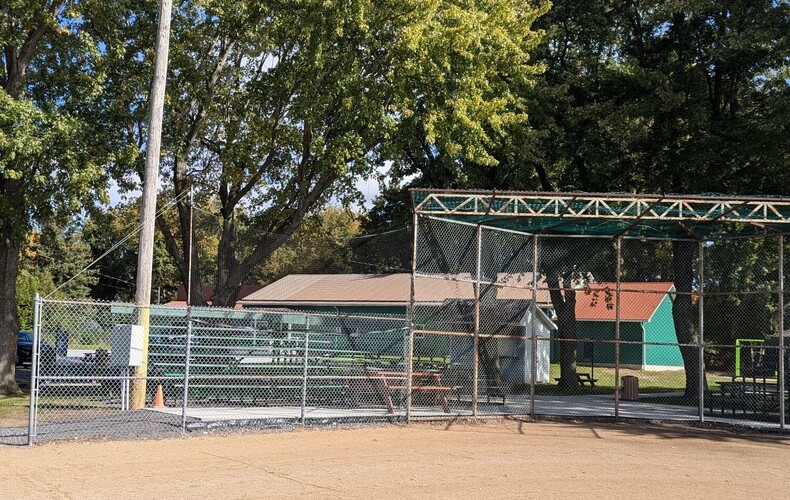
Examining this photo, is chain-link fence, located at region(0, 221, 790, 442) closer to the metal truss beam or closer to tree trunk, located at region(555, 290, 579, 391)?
tree trunk, located at region(555, 290, 579, 391)

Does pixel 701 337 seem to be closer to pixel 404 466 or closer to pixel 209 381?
pixel 404 466

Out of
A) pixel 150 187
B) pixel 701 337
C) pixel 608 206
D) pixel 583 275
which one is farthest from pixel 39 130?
pixel 701 337

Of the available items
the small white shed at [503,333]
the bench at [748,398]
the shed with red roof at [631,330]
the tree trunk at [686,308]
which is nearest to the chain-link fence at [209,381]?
the small white shed at [503,333]

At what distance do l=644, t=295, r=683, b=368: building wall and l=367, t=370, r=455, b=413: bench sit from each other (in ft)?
69.2

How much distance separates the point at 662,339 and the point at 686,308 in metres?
20.6

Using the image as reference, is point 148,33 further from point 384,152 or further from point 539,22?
point 539,22

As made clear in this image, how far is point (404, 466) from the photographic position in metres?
10.5

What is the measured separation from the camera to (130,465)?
9945 mm

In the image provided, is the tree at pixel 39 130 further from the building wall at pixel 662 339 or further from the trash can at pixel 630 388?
the building wall at pixel 662 339

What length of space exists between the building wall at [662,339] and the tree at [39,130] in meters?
26.0

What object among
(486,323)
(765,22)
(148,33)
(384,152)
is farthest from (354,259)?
(765,22)

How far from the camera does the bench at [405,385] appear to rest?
15.5m

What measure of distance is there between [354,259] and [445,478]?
42.2ft

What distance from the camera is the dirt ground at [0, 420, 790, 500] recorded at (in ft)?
29.1
